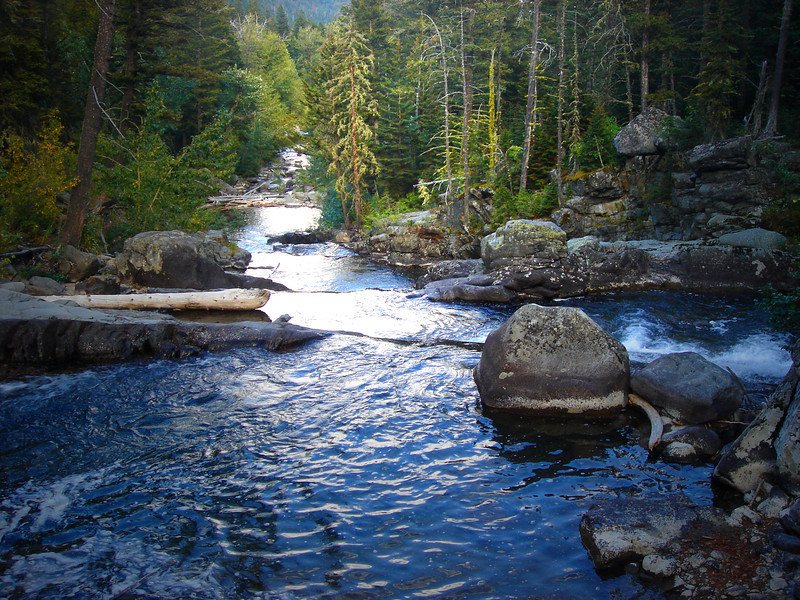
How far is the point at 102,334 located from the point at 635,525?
10.8m

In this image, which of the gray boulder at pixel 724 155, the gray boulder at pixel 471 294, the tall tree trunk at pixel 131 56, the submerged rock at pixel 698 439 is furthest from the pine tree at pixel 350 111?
the submerged rock at pixel 698 439

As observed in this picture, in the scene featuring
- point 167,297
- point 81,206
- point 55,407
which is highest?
point 81,206

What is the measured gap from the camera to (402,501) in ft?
20.6

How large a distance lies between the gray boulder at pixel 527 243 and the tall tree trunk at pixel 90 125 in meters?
14.3

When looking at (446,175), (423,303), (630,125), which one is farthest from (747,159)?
(446,175)

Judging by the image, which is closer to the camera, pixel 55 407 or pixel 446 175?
pixel 55 407

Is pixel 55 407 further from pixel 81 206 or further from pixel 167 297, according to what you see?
pixel 81 206

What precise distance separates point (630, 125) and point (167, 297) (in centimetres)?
2249

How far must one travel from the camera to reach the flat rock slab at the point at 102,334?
10.6 m

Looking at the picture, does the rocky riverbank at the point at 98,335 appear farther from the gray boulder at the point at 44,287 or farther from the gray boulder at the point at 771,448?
the gray boulder at the point at 771,448

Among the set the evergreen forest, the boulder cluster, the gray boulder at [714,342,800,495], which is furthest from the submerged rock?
the evergreen forest

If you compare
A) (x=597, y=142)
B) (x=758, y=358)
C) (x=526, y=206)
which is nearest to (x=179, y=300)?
(x=758, y=358)

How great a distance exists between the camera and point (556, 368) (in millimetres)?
8359

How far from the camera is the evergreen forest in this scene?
62.7 feet
